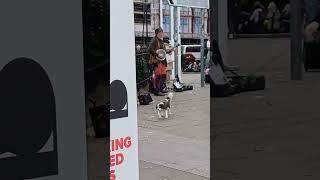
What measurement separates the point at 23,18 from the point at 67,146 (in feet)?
0.81

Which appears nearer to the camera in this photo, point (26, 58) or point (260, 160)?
point (26, 58)

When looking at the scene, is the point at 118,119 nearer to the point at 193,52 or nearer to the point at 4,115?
the point at 4,115

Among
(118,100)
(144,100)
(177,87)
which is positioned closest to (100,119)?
(118,100)

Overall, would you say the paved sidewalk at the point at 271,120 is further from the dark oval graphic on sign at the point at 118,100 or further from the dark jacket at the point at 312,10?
the dark oval graphic on sign at the point at 118,100

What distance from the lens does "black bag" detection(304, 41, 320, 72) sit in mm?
954

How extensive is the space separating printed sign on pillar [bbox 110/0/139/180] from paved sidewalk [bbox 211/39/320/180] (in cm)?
106

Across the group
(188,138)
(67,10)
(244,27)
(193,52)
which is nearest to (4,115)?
(67,10)

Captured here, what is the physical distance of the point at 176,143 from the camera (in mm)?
5699

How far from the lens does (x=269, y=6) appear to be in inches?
38.1

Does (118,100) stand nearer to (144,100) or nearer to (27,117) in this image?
(27,117)

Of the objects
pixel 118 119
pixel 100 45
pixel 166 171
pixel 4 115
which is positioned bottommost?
pixel 166 171

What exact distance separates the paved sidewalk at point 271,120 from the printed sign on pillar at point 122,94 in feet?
3.49

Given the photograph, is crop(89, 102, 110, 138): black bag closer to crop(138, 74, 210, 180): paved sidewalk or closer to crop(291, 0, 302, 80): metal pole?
crop(291, 0, 302, 80): metal pole

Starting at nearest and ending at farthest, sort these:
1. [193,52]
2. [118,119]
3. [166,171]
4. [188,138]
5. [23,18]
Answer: [23,18] → [118,119] → [166,171] → [188,138] → [193,52]
